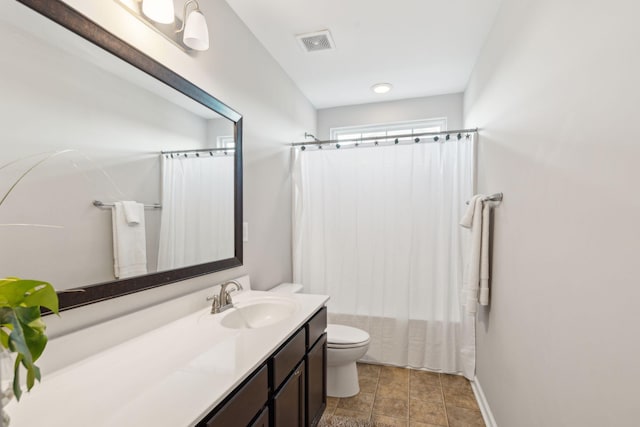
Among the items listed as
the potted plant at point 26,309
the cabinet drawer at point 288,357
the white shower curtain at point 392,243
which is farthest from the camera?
the white shower curtain at point 392,243

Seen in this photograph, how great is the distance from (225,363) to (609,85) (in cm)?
136

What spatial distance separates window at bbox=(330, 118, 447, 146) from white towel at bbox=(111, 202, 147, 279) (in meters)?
2.41

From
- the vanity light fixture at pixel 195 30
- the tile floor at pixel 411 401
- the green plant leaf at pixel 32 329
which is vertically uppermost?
the vanity light fixture at pixel 195 30

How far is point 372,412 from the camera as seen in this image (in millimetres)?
2023

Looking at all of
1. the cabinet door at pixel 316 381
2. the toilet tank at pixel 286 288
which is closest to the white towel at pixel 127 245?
the cabinet door at pixel 316 381

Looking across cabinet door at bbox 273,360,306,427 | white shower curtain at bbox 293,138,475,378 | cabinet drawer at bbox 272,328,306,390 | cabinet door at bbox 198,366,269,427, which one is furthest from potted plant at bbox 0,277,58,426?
white shower curtain at bbox 293,138,475,378

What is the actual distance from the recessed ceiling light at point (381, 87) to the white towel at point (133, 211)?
2462mm

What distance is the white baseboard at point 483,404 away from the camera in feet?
5.98

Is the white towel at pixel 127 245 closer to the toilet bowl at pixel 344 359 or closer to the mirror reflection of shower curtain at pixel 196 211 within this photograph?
the mirror reflection of shower curtain at pixel 196 211

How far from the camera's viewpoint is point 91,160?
1.04m

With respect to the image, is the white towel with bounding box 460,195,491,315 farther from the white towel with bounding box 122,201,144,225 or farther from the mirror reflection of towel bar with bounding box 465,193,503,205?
the white towel with bounding box 122,201,144,225

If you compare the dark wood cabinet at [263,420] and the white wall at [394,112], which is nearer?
the dark wood cabinet at [263,420]

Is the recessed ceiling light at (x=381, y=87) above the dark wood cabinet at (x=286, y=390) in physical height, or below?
above

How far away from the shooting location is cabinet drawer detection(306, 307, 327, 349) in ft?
5.05
